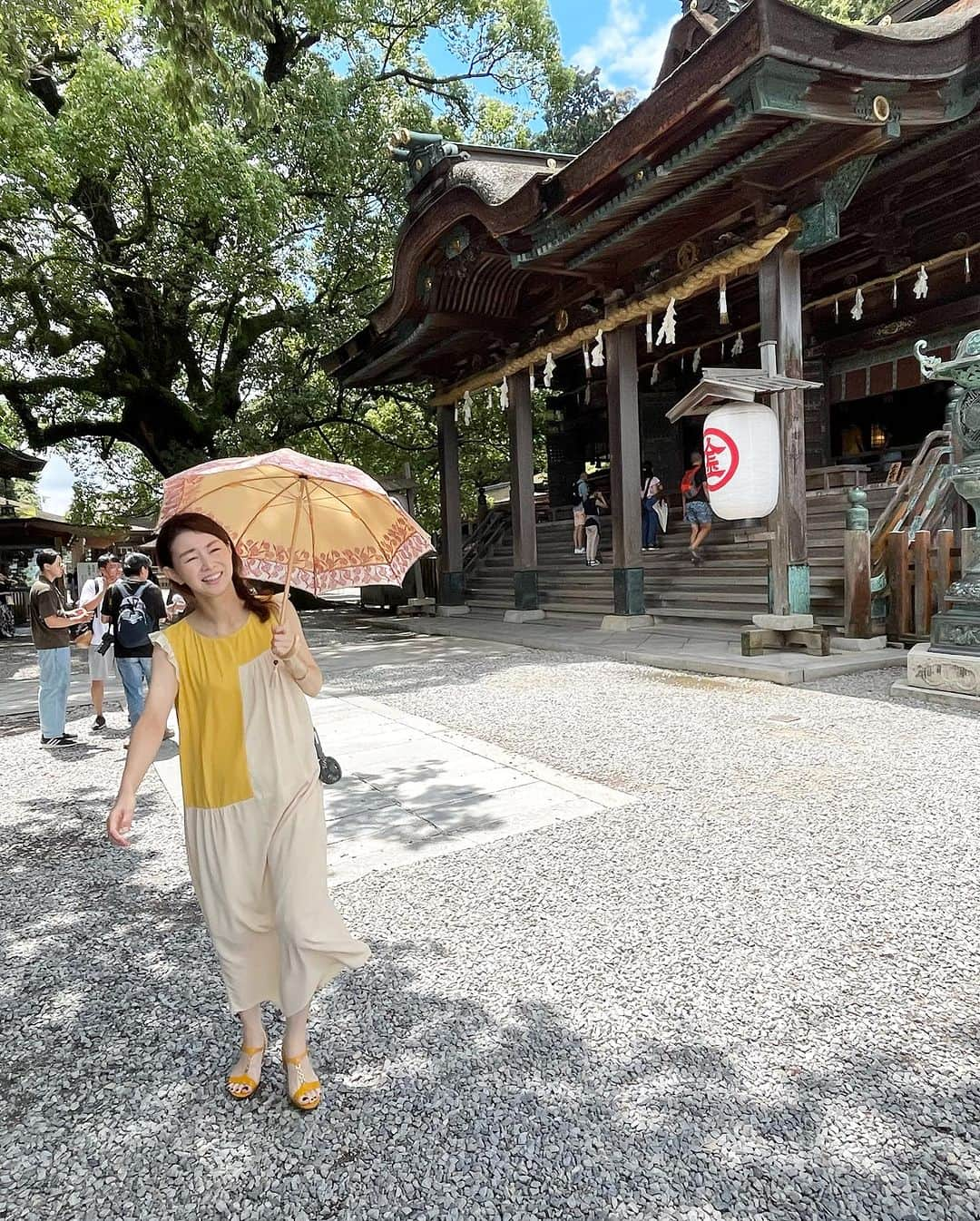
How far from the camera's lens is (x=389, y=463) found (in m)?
18.7

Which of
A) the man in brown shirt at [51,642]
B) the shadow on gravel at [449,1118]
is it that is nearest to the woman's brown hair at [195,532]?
the shadow on gravel at [449,1118]

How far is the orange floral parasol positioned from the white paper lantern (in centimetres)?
502

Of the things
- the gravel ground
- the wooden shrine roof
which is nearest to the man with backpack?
the gravel ground

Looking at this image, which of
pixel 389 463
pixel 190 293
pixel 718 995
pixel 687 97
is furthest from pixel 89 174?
pixel 718 995

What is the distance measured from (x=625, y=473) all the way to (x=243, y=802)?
28.9 ft

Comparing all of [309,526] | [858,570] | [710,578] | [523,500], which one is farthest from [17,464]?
[309,526]

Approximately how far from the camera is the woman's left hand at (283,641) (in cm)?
201

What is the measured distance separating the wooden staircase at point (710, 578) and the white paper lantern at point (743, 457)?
6.61 ft

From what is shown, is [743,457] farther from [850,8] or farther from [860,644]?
[850,8]

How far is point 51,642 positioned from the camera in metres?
6.05

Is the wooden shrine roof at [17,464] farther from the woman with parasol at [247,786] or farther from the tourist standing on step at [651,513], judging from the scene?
the woman with parasol at [247,786]

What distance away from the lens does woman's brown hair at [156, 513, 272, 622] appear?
200cm

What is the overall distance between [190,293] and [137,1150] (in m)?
16.7

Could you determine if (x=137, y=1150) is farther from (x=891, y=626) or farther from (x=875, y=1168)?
(x=891, y=626)
